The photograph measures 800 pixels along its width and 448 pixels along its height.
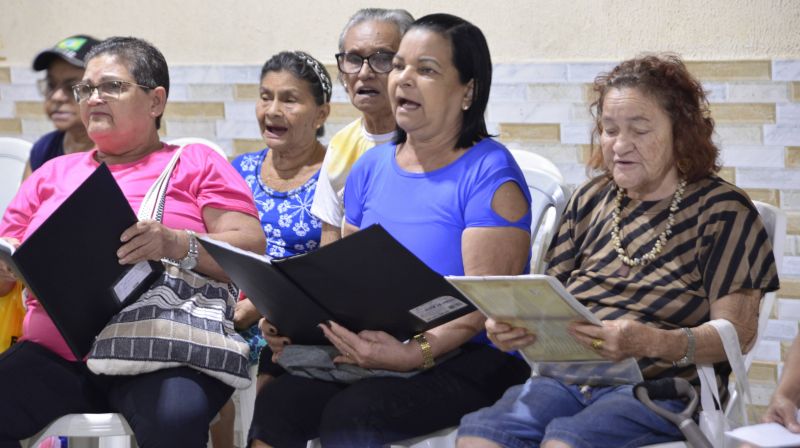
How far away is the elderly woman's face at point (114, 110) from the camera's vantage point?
317 cm

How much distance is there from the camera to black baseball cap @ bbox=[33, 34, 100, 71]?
3916mm

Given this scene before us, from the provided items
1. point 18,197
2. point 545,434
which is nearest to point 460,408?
point 545,434

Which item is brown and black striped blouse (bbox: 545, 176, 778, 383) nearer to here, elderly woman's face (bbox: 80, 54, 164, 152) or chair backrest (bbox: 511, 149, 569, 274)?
chair backrest (bbox: 511, 149, 569, 274)

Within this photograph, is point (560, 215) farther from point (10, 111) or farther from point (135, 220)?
point (10, 111)

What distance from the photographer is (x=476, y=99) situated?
2.99 meters

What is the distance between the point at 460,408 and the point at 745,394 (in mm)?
671

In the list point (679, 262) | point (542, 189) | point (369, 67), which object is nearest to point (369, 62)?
point (369, 67)

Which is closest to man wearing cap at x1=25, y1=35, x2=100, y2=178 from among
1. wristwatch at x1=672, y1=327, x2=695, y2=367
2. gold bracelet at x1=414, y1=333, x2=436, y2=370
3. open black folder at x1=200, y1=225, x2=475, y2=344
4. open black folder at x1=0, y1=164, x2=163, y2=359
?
open black folder at x1=0, y1=164, x2=163, y2=359

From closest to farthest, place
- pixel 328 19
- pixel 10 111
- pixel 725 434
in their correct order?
pixel 725 434 < pixel 328 19 < pixel 10 111

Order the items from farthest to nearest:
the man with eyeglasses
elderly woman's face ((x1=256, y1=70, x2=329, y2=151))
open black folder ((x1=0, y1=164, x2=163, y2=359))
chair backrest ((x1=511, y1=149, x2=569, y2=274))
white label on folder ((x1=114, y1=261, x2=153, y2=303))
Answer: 1. elderly woman's face ((x1=256, y1=70, x2=329, y2=151))
2. the man with eyeglasses
3. chair backrest ((x1=511, y1=149, x2=569, y2=274))
4. white label on folder ((x1=114, y1=261, x2=153, y2=303))
5. open black folder ((x1=0, y1=164, x2=163, y2=359))

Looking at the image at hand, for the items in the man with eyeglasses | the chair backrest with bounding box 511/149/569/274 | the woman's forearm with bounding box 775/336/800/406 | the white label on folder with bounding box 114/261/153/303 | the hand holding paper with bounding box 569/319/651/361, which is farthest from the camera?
the man with eyeglasses

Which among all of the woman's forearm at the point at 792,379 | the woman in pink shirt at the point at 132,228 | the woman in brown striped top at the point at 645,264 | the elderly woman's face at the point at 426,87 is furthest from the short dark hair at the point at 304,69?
the woman's forearm at the point at 792,379

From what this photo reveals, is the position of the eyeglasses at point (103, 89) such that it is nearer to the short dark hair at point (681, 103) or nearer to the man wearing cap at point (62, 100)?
the man wearing cap at point (62, 100)

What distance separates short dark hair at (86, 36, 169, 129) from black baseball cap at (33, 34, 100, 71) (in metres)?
0.67
